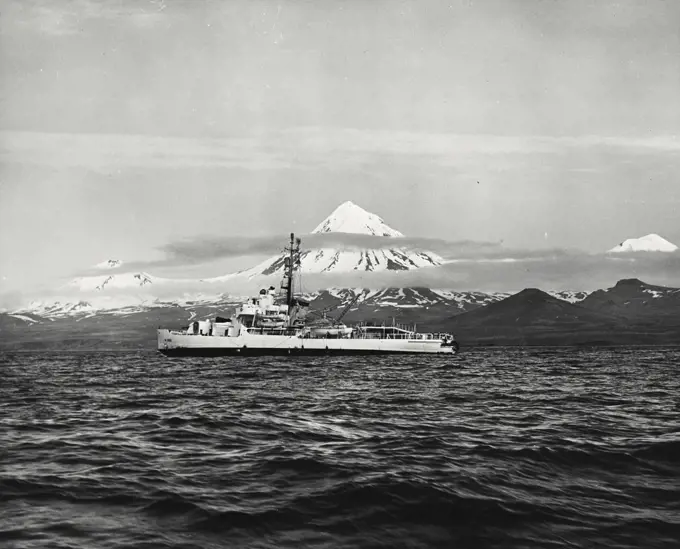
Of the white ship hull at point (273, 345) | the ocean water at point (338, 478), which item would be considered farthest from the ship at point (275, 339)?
the ocean water at point (338, 478)

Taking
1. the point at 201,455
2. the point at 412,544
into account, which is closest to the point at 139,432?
the point at 201,455

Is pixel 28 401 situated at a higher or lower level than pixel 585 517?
lower

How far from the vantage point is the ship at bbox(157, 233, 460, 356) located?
98938mm

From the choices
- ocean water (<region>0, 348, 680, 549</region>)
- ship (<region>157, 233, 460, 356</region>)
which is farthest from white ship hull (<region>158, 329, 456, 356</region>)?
ocean water (<region>0, 348, 680, 549</region>)

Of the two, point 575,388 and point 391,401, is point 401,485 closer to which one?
point 391,401

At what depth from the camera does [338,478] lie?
45.1ft

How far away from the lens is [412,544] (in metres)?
9.83

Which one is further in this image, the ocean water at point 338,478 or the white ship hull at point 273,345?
the white ship hull at point 273,345

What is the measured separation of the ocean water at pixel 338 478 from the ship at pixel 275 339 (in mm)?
71646

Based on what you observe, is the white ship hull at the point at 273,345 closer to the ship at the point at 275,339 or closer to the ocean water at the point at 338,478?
the ship at the point at 275,339

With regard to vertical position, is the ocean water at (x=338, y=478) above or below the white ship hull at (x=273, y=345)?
above

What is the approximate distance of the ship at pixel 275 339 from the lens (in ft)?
325

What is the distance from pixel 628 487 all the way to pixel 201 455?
34.5 ft

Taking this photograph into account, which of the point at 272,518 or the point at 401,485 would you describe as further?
the point at 401,485
